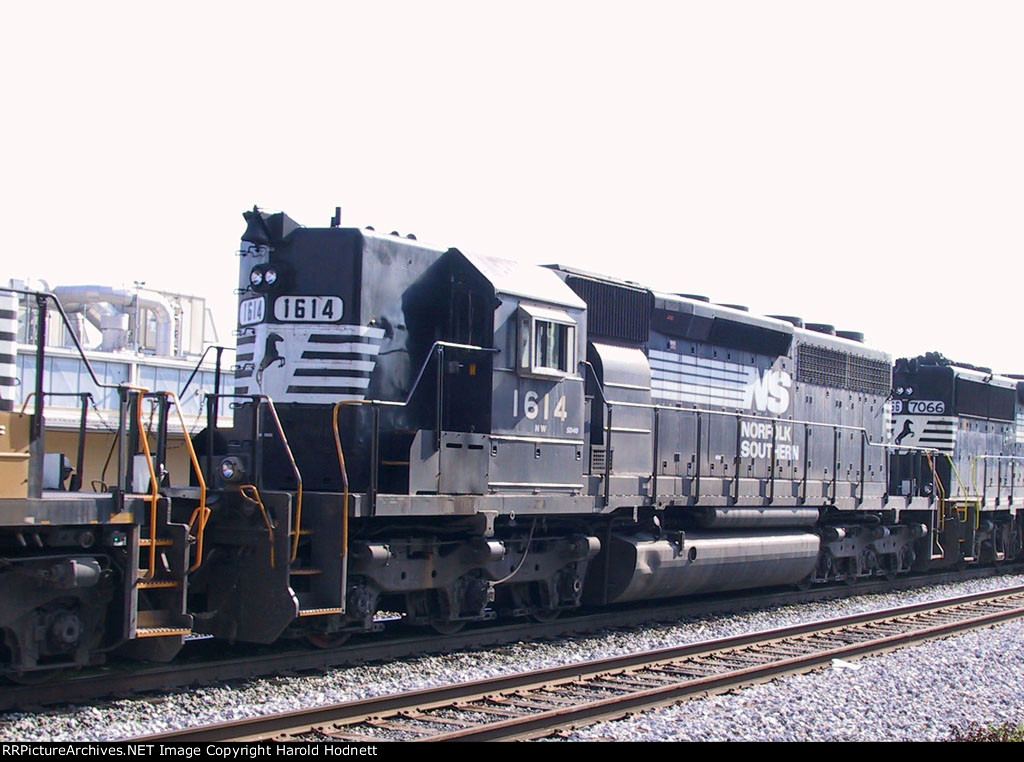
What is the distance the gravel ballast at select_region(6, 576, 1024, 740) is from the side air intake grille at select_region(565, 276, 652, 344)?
3285mm

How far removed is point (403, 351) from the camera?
1065 cm

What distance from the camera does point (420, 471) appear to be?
995cm

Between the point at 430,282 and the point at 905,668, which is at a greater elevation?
the point at 430,282

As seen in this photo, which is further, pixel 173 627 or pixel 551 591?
pixel 551 591

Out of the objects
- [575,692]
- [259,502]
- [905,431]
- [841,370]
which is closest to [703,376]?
[841,370]

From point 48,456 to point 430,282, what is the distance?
3.82m

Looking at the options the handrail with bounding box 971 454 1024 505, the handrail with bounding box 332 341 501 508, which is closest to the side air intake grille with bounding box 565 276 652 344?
the handrail with bounding box 332 341 501 508

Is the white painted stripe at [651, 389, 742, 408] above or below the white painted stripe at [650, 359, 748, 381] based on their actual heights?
below

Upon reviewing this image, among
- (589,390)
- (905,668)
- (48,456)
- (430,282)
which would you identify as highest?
(430,282)

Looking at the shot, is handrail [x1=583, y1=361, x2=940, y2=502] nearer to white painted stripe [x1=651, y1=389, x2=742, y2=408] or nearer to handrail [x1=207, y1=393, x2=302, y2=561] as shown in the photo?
white painted stripe [x1=651, y1=389, x2=742, y2=408]

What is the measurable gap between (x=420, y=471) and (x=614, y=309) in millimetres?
3965

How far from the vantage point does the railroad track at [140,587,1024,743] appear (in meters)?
7.20

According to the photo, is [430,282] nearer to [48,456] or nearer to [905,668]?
[48,456]

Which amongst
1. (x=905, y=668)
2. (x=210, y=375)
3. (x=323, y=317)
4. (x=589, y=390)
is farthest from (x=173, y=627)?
(x=210, y=375)
